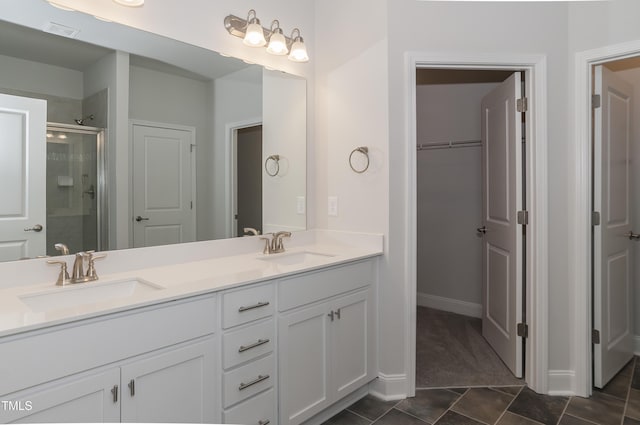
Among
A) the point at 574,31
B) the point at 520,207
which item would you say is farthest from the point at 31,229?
the point at 574,31

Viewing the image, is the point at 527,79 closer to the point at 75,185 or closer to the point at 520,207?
the point at 520,207

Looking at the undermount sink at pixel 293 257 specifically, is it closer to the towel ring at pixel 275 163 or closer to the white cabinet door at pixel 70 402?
the towel ring at pixel 275 163

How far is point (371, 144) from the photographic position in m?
2.33

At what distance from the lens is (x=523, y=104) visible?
2.36m

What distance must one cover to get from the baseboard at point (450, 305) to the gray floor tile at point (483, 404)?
139 cm

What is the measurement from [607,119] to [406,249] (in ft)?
4.88

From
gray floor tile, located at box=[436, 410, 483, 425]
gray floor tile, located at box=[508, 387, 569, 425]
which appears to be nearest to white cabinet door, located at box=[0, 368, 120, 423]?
gray floor tile, located at box=[436, 410, 483, 425]

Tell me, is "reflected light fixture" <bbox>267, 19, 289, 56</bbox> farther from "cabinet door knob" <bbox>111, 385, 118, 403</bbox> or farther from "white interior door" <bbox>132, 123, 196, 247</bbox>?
"cabinet door knob" <bbox>111, 385, 118, 403</bbox>

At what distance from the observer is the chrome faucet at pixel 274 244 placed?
235 centimetres

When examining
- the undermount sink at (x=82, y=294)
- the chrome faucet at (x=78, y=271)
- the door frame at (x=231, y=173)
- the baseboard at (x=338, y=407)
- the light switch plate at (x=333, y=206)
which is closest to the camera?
the undermount sink at (x=82, y=294)

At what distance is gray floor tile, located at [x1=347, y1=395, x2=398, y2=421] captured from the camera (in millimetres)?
2107

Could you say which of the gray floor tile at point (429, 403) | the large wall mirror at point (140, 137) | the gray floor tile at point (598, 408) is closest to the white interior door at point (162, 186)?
the large wall mirror at point (140, 137)

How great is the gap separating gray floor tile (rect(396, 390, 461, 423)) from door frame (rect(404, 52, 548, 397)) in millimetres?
74

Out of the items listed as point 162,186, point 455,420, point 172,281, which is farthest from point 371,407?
point 162,186
